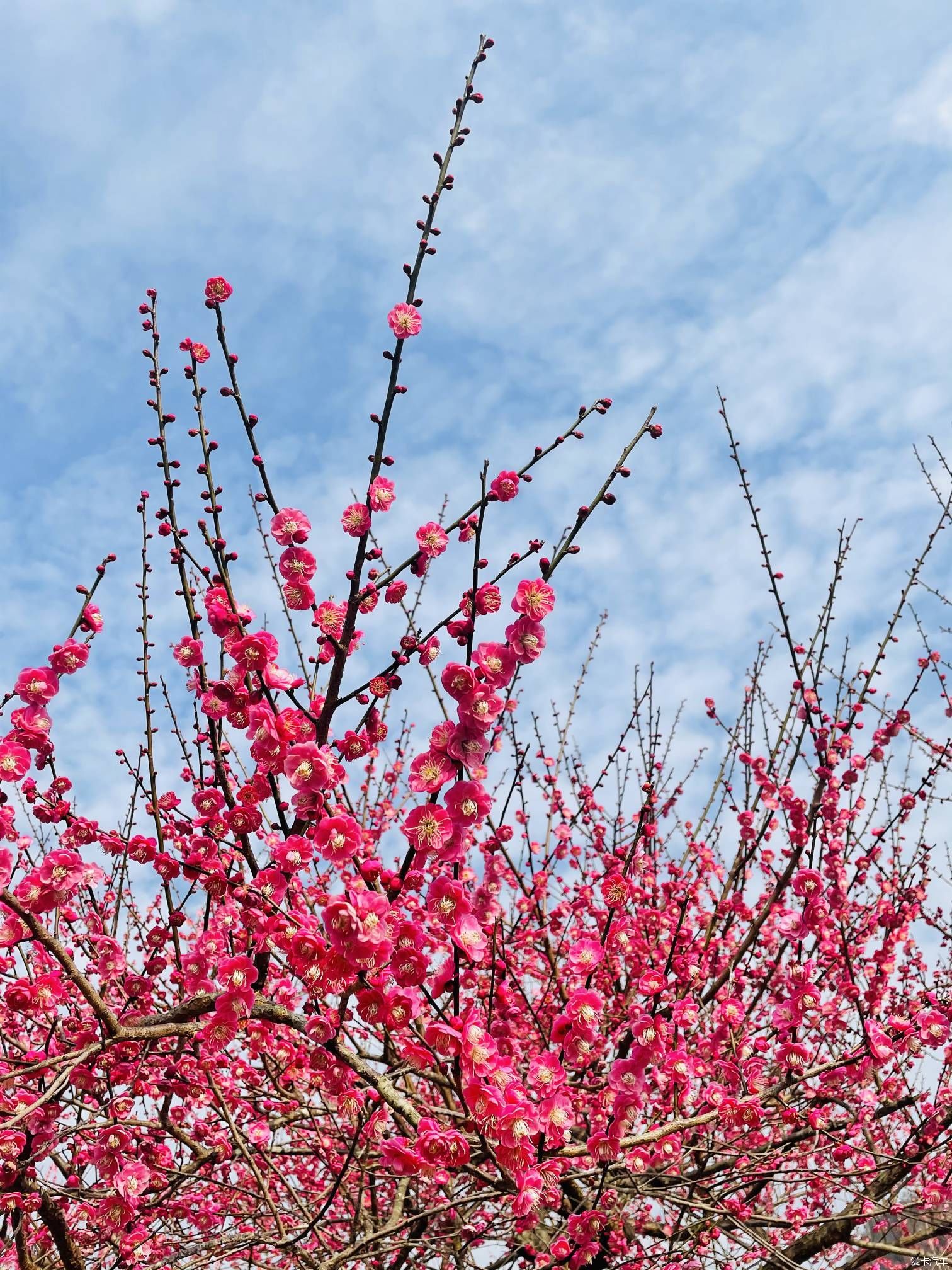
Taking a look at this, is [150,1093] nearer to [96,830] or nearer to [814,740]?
[96,830]

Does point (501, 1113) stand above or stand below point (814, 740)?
below

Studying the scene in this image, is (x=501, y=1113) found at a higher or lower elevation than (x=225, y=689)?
lower

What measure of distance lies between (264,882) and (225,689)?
60 cm

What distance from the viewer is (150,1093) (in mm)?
4055

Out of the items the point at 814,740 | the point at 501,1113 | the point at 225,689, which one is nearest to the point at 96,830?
the point at 225,689

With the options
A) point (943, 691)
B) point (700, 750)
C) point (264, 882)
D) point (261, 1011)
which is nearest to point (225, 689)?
point (264, 882)

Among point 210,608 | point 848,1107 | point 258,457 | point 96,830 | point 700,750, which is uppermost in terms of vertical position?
point 700,750

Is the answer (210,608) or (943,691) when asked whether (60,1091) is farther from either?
(943,691)

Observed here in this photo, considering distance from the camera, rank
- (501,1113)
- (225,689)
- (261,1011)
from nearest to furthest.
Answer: (501,1113), (225,689), (261,1011)

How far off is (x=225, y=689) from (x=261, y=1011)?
43.6 inches

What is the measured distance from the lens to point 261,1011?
10.4 ft

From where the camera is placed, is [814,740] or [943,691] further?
[943,691]

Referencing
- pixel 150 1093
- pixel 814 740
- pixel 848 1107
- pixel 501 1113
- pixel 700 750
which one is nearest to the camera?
pixel 501 1113

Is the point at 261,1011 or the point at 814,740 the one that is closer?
the point at 261,1011
